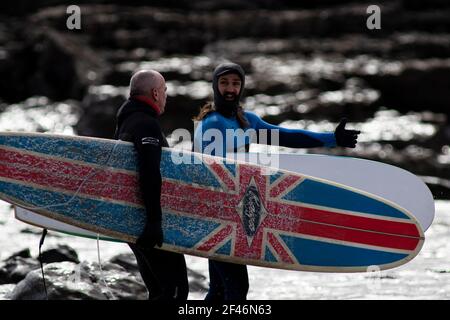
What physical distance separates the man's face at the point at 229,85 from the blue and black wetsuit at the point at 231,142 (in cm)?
12

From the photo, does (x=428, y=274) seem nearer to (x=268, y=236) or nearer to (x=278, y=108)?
(x=268, y=236)

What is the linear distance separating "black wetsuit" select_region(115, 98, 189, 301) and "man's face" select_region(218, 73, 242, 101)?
0.74 m

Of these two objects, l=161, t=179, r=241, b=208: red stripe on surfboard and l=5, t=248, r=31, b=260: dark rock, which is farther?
l=5, t=248, r=31, b=260: dark rock

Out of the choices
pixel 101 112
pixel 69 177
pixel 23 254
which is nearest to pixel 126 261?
pixel 23 254

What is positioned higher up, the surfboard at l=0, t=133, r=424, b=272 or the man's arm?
the man's arm

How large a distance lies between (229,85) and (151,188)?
1095 mm

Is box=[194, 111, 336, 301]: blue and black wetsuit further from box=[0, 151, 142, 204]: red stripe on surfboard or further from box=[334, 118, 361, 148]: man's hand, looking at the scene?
box=[0, 151, 142, 204]: red stripe on surfboard

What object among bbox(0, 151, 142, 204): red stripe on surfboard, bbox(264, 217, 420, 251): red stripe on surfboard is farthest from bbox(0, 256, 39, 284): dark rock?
bbox(264, 217, 420, 251): red stripe on surfboard

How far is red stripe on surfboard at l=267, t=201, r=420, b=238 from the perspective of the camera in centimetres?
509

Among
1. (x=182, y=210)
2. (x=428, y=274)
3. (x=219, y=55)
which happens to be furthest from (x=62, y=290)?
(x=219, y=55)

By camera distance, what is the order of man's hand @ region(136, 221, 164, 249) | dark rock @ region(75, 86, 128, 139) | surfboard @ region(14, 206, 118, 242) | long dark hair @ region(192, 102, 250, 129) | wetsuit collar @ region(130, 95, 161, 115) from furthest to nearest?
dark rock @ region(75, 86, 128, 139), surfboard @ region(14, 206, 118, 242), long dark hair @ region(192, 102, 250, 129), wetsuit collar @ region(130, 95, 161, 115), man's hand @ region(136, 221, 164, 249)

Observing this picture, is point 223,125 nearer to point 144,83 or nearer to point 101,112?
point 144,83

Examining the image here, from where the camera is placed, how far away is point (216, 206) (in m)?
4.85

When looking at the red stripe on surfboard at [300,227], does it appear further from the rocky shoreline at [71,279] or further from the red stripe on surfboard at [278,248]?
the rocky shoreline at [71,279]
